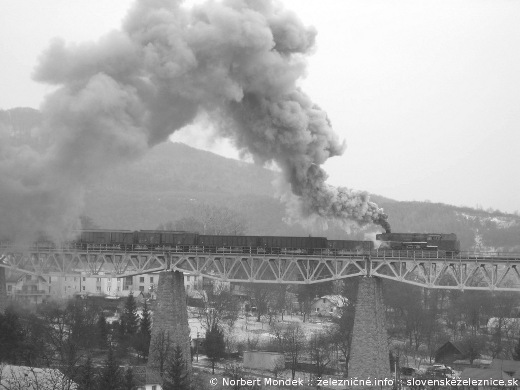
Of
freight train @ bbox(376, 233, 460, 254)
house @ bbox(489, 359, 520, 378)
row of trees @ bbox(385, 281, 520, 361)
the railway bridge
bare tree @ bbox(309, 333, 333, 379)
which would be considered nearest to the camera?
the railway bridge

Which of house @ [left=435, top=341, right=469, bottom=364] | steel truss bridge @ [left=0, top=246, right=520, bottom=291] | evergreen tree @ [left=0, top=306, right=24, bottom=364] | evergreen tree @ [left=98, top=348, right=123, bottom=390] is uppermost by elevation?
steel truss bridge @ [left=0, top=246, right=520, bottom=291]

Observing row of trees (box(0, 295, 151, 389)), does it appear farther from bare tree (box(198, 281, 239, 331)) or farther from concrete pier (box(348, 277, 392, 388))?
concrete pier (box(348, 277, 392, 388))

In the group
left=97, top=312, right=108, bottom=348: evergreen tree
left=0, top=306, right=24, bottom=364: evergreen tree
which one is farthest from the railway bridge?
left=97, top=312, right=108, bottom=348: evergreen tree

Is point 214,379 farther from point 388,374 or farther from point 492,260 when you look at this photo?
point 492,260

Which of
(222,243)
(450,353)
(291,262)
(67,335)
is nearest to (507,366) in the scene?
(450,353)

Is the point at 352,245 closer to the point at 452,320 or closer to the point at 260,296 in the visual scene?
the point at 452,320

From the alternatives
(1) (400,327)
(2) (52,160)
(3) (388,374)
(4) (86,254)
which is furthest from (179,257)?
(1) (400,327)

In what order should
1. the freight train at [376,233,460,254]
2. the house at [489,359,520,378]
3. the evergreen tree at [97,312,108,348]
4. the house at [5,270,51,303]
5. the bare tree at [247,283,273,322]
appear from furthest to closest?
the bare tree at [247,283,273,322], the house at [5,270,51,303], the evergreen tree at [97,312,108,348], the house at [489,359,520,378], the freight train at [376,233,460,254]

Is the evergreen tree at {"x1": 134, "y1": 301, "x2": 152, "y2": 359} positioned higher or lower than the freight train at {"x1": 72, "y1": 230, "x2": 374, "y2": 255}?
lower
